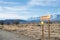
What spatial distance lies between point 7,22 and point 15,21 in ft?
35.4

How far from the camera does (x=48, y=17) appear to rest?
67.3 feet

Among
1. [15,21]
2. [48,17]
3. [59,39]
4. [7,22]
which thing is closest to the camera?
[48,17]

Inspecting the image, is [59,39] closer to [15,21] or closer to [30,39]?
[30,39]

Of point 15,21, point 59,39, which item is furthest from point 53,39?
point 15,21

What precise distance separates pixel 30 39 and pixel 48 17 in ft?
31.5

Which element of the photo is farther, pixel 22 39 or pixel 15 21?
pixel 15 21

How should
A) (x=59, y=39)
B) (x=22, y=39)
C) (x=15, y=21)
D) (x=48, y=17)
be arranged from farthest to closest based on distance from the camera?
(x=15, y=21) → (x=22, y=39) → (x=59, y=39) → (x=48, y=17)

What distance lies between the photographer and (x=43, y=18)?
20953 millimetres

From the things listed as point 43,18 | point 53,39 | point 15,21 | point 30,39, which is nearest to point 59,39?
point 53,39

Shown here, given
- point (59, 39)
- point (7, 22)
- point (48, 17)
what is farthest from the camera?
point (7, 22)

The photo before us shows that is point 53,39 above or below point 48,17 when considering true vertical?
below

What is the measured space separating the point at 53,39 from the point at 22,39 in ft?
13.9

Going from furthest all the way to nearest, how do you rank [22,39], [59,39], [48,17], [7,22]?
[7,22] → [22,39] → [59,39] → [48,17]

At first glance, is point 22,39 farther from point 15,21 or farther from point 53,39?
point 15,21
